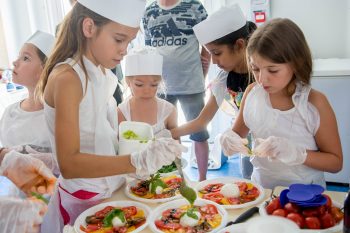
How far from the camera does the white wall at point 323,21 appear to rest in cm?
281

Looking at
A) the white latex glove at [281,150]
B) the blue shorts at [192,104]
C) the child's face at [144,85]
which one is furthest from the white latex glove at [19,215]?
the blue shorts at [192,104]

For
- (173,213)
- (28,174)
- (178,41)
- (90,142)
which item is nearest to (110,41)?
(90,142)

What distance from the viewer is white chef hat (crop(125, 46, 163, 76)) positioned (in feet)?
5.86

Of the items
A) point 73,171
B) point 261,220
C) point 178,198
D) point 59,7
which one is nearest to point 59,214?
point 73,171

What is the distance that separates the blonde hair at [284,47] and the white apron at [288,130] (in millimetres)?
80

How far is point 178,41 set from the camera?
7.95 ft

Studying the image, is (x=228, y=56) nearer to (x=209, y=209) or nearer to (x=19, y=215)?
(x=209, y=209)

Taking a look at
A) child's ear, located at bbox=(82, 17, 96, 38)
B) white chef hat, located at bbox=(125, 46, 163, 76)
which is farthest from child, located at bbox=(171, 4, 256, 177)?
child's ear, located at bbox=(82, 17, 96, 38)

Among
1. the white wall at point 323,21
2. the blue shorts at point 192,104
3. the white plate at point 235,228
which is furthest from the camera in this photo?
the white wall at point 323,21

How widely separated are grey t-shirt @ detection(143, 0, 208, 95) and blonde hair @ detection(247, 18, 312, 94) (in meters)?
1.14

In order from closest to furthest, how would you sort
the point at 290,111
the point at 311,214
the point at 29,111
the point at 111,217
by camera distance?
1. the point at 311,214
2. the point at 111,217
3. the point at 290,111
4. the point at 29,111

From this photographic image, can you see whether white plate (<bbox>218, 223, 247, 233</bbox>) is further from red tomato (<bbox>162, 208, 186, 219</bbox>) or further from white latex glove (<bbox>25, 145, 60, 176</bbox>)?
white latex glove (<bbox>25, 145, 60, 176</bbox>)

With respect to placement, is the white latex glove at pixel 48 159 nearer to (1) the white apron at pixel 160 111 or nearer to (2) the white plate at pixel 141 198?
(2) the white plate at pixel 141 198

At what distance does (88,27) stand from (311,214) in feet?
2.90
